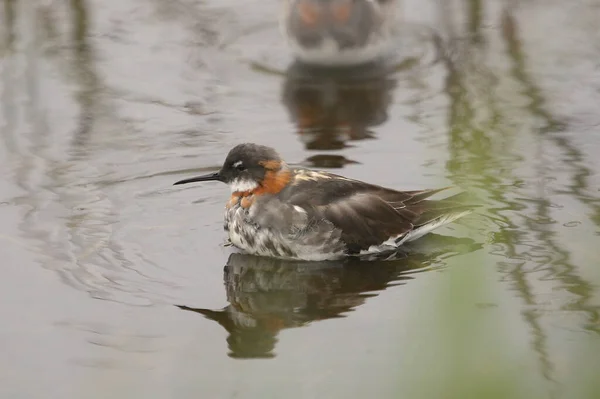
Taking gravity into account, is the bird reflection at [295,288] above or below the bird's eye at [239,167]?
below

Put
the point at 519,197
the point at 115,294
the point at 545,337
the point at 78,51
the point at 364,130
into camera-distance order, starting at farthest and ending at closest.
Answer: the point at 78,51
the point at 364,130
the point at 519,197
the point at 115,294
the point at 545,337

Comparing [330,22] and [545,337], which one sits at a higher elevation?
[330,22]

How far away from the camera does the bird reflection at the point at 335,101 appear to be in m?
10.5

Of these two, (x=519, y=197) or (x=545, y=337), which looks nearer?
(x=545, y=337)

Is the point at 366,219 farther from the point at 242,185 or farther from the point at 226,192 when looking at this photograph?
the point at 226,192

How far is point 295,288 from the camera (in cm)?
772

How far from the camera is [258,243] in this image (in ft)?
27.0

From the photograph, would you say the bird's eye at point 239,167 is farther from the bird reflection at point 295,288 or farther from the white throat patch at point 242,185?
the bird reflection at point 295,288

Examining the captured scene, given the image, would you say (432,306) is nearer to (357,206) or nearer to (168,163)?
(357,206)

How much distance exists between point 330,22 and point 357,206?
4047 mm

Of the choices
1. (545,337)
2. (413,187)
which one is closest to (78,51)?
(413,187)

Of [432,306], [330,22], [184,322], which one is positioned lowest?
[184,322]

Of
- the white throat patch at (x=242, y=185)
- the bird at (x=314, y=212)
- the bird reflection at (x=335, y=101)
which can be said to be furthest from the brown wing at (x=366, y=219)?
the bird reflection at (x=335, y=101)

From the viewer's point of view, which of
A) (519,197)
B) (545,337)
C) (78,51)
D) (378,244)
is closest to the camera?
(545,337)
